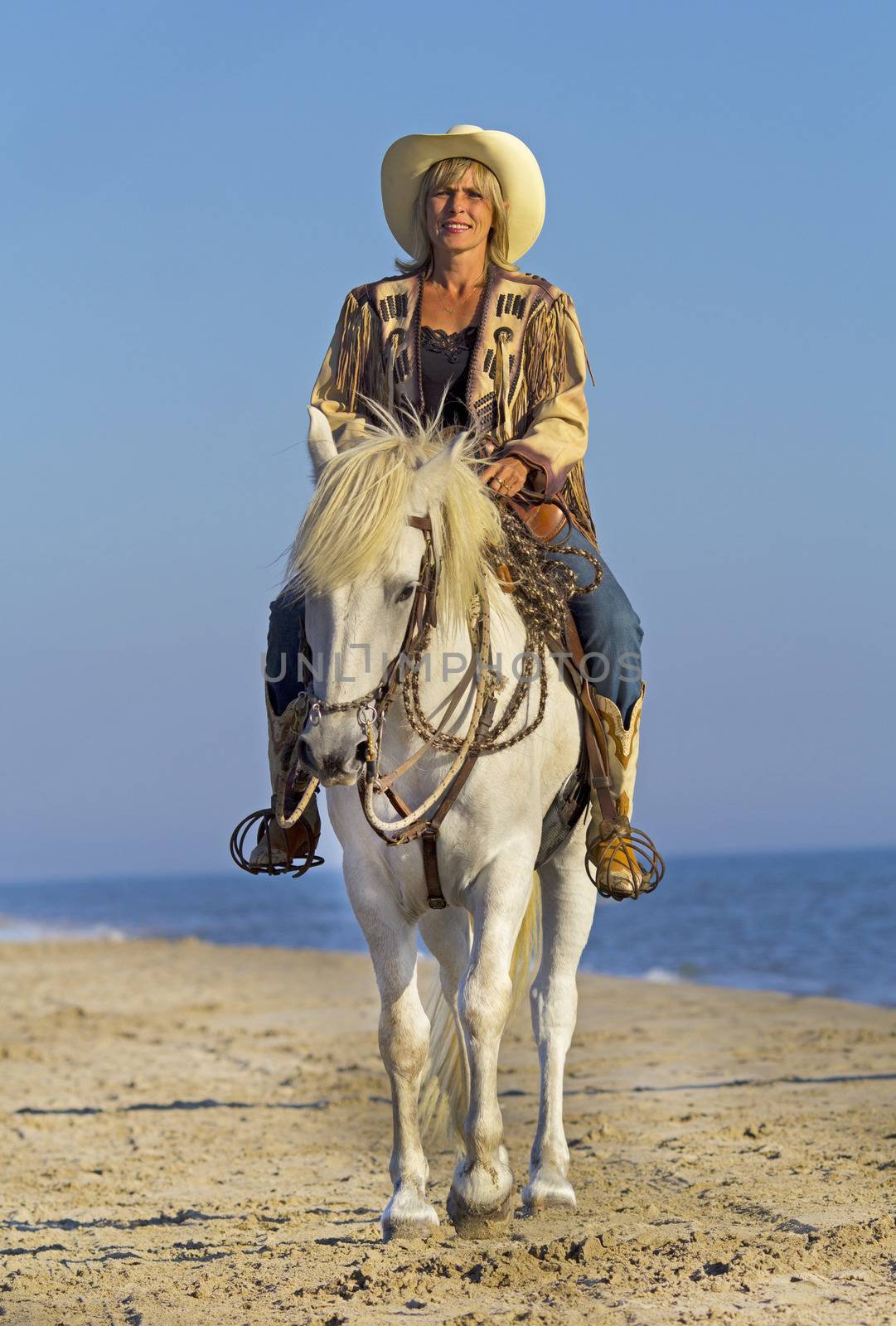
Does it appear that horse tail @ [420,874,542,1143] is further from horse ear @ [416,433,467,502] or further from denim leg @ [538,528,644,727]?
horse ear @ [416,433,467,502]

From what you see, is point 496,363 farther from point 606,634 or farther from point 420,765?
point 420,765

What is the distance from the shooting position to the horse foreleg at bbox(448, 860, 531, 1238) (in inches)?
179

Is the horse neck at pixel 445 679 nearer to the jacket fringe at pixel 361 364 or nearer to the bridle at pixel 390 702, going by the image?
the bridle at pixel 390 702

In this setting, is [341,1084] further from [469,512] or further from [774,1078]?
[469,512]

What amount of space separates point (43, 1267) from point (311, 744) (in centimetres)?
225

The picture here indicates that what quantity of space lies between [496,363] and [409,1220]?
116 inches

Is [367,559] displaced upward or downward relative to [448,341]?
downward

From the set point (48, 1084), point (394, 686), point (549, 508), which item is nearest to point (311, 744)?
point (394, 686)

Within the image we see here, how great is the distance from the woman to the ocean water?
191 centimetres

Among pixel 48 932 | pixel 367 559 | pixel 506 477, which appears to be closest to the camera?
pixel 367 559

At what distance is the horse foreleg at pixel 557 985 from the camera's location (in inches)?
215

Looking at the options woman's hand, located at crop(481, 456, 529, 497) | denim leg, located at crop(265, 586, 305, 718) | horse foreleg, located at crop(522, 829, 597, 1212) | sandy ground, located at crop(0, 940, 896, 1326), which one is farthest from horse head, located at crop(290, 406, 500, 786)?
horse foreleg, located at crop(522, 829, 597, 1212)

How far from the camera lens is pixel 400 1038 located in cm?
480

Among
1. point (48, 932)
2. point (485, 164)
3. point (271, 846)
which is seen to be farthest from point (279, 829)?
point (48, 932)
